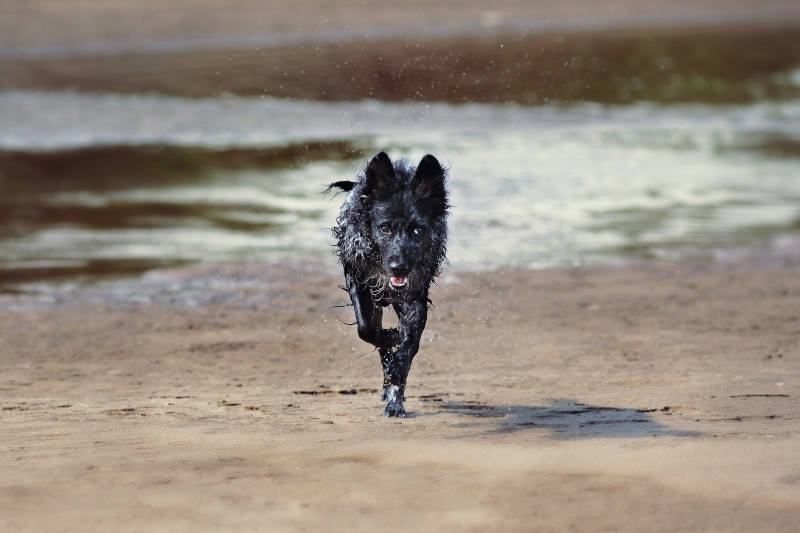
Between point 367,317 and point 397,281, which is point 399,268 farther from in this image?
point 367,317

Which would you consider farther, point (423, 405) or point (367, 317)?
point (367, 317)

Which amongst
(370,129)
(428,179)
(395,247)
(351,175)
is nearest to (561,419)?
(395,247)

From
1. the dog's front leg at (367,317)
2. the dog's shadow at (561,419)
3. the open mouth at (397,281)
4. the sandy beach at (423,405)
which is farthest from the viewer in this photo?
the dog's front leg at (367,317)

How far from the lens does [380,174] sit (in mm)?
6988

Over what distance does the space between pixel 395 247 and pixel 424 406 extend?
38.8 inches

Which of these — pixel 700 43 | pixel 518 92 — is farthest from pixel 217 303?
pixel 700 43

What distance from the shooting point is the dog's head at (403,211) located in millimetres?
6895

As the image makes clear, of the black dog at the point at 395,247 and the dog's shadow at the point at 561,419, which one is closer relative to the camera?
the dog's shadow at the point at 561,419

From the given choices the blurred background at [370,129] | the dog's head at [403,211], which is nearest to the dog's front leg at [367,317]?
the dog's head at [403,211]

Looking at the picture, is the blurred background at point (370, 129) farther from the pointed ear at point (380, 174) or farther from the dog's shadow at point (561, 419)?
the dog's shadow at point (561, 419)

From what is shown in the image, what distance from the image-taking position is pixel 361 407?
23.5ft

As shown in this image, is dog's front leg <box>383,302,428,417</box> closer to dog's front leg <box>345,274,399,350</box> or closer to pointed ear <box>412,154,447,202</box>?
dog's front leg <box>345,274,399,350</box>

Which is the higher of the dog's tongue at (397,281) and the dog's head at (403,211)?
the dog's head at (403,211)

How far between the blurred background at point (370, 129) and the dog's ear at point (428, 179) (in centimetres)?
312
